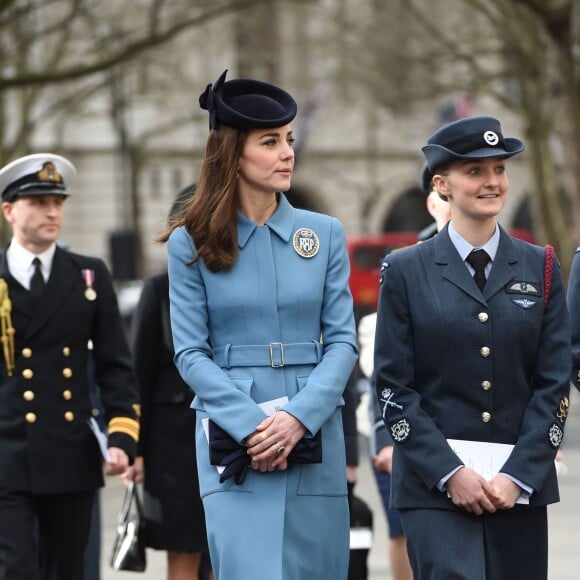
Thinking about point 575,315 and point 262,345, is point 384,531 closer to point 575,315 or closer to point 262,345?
point 575,315

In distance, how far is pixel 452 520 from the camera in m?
5.32

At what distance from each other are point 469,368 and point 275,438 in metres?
0.65

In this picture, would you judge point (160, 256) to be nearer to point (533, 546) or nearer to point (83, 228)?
point (83, 228)

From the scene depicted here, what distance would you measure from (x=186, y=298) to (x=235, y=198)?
0.39 metres

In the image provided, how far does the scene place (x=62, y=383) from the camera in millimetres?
7004

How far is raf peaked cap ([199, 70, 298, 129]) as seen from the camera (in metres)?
5.54

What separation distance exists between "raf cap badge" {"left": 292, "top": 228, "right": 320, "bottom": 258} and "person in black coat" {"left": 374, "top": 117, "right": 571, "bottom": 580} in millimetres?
260

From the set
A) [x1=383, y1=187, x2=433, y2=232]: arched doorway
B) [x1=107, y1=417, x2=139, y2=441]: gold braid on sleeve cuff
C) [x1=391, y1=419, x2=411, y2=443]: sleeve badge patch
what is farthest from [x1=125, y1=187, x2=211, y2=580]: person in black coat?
[x1=383, y1=187, x2=433, y2=232]: arched doorway

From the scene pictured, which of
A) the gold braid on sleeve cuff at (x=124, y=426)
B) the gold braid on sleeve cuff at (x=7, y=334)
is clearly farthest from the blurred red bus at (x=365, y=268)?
the gold braid on sleeve cuff at (x=7, y=334)

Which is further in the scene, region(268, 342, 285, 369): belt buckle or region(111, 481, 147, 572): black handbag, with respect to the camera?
region(111, 481, 147, 572): black handbag

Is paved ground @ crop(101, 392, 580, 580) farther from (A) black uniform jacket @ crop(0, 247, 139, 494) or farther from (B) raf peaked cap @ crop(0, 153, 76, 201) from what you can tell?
(B) raf peaked cap @ crop(0, 153, 76, 201)

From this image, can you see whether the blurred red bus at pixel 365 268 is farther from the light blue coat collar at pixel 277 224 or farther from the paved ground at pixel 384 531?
the light blue coat collar at pixel 277 224

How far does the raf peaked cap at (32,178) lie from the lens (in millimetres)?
7219

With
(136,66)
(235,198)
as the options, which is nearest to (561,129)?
(136,66)
